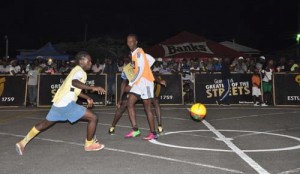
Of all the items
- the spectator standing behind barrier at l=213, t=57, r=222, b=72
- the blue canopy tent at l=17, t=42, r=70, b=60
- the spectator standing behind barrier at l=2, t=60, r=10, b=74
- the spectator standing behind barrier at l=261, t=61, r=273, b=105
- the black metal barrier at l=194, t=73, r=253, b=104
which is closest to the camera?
the spectator standing behind barrier at l=261, t=61, r=273, b=105

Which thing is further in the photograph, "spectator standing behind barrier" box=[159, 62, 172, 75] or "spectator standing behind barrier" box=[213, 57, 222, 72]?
"spectator standing behind barrier" box=[213, 57, 222, 72]

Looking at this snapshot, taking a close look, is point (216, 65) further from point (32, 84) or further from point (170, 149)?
point (170, 149)

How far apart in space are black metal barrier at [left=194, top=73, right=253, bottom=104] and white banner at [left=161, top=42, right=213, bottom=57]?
4891mm

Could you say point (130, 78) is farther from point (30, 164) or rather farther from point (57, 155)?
point (30, 164)

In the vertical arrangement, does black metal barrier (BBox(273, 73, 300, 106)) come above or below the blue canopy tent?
below

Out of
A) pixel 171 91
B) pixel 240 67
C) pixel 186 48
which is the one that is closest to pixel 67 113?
pixel 171 91

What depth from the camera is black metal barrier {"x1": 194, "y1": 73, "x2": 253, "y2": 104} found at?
18.2 metres

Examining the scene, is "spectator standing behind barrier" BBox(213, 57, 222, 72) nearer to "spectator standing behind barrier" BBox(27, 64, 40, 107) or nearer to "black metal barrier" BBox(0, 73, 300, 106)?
"black metal barrier" BBox(0, 73, 300, 106)

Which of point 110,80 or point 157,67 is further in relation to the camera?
point 157,67

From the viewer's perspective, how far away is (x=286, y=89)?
17797 mm

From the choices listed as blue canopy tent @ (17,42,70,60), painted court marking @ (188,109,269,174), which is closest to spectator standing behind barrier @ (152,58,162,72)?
painted court marking @ (188,109,269,174)

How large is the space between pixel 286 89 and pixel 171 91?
4.44 metres

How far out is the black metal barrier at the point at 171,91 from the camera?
18.3 meters

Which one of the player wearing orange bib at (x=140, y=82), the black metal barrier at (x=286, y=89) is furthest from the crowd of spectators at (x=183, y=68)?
the player wearing orange bib at (x=140, y=82)
